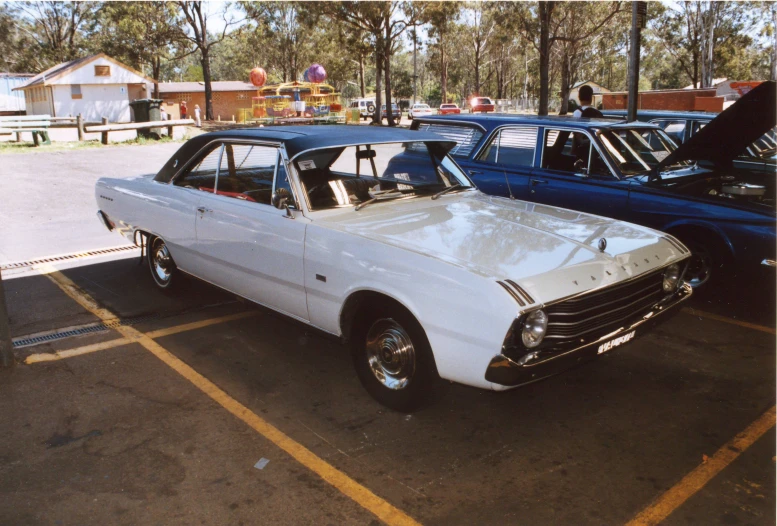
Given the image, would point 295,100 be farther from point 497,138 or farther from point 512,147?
point 512,147

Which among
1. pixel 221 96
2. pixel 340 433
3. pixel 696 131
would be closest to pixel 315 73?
pixel 221 96

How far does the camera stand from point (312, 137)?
14.7 ft

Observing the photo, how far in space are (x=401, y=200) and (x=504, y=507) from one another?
2.31 meters

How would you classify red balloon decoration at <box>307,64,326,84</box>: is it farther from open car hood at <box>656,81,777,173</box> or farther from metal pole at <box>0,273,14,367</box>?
metal pole at <box>0,273,14,367</box>

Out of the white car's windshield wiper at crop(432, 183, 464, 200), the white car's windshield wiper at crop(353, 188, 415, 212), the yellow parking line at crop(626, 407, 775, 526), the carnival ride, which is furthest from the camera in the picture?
the carnival ride

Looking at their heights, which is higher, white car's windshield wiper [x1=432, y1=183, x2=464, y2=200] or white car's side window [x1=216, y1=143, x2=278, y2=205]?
white car's side window [x1=216, y1=143, x2=278, y2=205]

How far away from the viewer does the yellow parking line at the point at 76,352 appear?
4633 millimetres

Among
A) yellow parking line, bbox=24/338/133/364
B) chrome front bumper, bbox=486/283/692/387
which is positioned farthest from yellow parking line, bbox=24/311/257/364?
chrome front bumper, bbox=486/283/692/387

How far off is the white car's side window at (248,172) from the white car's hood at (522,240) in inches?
27.9

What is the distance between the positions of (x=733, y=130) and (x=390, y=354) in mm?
4210

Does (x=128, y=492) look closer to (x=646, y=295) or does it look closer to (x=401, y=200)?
(x=401, y=200)

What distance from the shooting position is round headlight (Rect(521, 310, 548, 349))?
3166 mm

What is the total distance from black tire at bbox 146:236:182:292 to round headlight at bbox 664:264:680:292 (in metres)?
4.07

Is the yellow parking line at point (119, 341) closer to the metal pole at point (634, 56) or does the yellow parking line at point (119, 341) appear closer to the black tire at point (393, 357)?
the black tire at point (393, 357)
